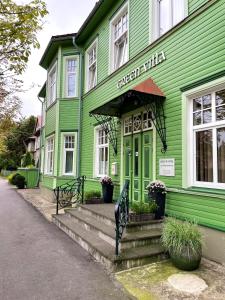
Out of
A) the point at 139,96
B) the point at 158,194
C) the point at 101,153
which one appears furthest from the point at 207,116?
the point at 101,153

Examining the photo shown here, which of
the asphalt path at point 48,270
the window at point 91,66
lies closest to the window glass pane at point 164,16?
the window at point 91,66

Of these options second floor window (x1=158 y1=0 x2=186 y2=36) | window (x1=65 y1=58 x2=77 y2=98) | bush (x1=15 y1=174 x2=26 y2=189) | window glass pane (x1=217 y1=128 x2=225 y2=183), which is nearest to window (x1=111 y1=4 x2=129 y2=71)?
second floor window (x1=158 y1=0 x2=186 y2=36)

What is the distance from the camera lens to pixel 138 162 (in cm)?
762

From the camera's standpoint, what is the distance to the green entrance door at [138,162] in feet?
23.5

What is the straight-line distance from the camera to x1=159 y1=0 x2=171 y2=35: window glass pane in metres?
6.81

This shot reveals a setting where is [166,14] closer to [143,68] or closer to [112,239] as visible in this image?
[143,68]

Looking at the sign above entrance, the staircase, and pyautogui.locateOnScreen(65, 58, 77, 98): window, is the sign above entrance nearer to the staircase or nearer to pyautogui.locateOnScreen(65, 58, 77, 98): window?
the staircase

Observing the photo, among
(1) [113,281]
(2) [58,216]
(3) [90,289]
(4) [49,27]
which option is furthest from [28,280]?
(4) [49,27]

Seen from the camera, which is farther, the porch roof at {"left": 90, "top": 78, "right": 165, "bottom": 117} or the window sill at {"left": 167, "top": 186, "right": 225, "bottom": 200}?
the porch roof at {"left": 90, "top": 78, "right": 165, "bottom": 117}

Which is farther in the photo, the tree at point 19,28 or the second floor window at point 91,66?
the second floor window at point 91,66

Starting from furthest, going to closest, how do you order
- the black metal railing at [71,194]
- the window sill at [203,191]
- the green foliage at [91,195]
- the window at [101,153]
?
the window at [101,153], the black metal railing at [71,194], the green foliage at [91,195], the window sill at [203,191]

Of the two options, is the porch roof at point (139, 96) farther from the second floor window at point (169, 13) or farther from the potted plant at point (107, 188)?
the potted plant at point (107, 188)

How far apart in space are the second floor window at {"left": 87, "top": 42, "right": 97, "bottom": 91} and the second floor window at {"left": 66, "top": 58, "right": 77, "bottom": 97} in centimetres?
100

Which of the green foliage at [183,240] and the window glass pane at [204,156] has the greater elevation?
the window glass pane at [204,156]
